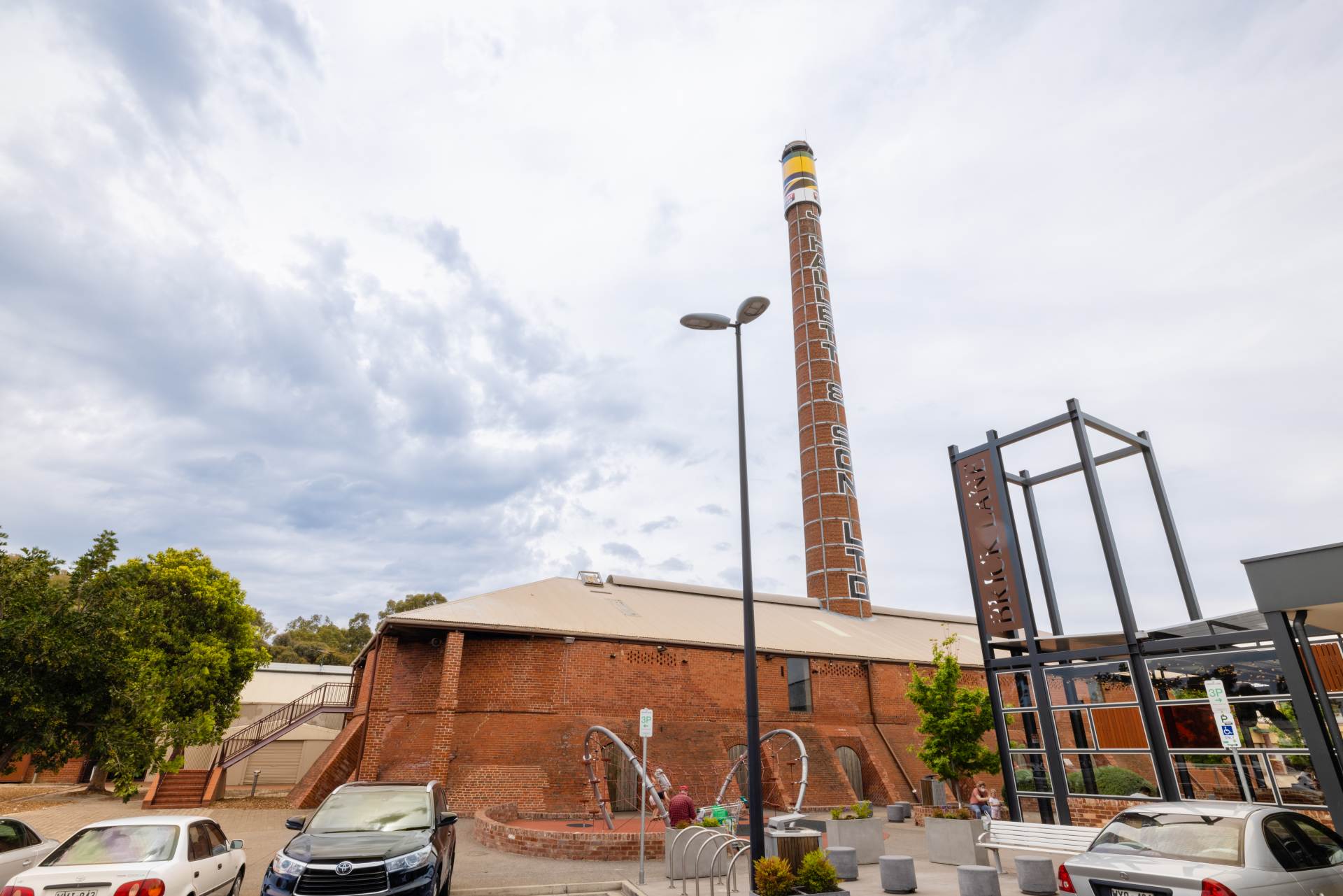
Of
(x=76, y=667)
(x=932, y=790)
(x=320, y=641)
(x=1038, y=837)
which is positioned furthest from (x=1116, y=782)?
(x=320, y=641)

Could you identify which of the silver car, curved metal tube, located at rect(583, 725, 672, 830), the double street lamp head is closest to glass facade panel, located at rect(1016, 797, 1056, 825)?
the silver car

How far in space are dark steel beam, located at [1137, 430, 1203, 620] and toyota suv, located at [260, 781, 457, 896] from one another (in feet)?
48.1

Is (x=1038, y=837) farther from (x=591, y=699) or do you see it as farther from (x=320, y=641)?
(x=320, y=641)

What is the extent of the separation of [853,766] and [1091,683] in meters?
16.0

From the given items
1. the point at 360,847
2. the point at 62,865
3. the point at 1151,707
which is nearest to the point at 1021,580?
the point at 1151,707

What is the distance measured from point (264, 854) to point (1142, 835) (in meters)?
14.1

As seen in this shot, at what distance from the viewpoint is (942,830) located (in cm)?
1347

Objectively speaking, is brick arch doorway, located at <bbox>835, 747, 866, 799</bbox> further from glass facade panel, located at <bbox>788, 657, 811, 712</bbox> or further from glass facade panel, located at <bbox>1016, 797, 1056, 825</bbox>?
glass facade panel, located at <bbox>1016, 797, 1056, 825</bbox>

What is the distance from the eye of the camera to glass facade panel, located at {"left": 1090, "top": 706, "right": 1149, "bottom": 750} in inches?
451

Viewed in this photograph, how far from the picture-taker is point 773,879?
26.1 ft

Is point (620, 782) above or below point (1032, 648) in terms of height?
below

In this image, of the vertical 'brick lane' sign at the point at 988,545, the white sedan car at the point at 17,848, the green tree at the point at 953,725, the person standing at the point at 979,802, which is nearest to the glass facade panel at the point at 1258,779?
the vertical 'brick lane' sign at the point at 988,545

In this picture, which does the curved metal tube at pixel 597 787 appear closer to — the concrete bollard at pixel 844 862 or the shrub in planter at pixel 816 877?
the concrete bollard at pixel 844 862

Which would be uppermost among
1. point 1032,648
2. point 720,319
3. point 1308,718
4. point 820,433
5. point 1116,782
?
point 820,433
